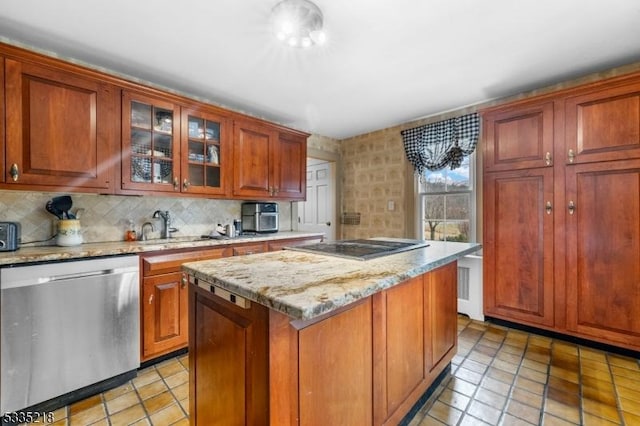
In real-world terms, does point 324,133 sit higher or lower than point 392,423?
higher

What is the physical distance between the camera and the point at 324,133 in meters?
4.33

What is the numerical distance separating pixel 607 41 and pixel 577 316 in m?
2.07

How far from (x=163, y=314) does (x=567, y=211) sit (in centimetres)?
331

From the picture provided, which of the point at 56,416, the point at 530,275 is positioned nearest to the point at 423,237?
the point at 530,275

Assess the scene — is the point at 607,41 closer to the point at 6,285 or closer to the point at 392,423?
the point at 392,423

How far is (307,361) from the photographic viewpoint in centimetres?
97

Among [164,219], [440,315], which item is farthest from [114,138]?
[440,315]

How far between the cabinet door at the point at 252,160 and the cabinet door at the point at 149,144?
0.57m

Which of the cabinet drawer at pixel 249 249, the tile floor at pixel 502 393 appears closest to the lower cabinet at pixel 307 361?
the tile floor at pixel 502 393

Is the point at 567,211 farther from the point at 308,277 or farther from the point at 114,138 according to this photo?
the point at 114,138

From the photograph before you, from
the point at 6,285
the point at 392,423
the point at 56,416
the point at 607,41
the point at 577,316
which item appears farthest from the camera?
the point at 577,316

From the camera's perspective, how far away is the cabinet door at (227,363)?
91 centimetres

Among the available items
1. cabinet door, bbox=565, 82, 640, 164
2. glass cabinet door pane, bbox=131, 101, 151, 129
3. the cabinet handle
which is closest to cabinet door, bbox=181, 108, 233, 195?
glass cabinet door pane, bbox=131, 101, 151, 129

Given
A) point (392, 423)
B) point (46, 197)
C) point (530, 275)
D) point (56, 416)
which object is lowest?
point (56, 416)
